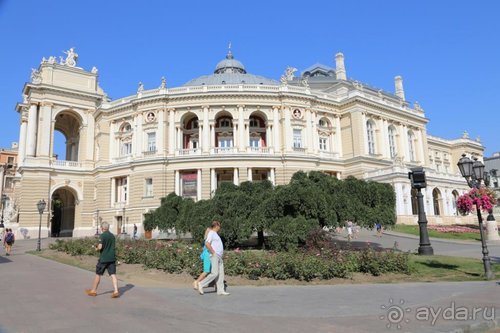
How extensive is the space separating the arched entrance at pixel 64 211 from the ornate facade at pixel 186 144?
22 centimetres

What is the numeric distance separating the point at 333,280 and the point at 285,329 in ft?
22.5

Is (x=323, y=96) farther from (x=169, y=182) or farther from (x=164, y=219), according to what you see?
(x=164, y=219)

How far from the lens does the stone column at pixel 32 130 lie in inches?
1978

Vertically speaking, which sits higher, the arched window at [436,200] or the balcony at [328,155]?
the balcony at [328,155]

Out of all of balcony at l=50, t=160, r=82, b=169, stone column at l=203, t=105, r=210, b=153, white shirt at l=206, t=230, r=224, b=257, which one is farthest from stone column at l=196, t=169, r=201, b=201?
white shirt at l=206, t=230, r=224, b=257

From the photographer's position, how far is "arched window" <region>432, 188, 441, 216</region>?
49.8m

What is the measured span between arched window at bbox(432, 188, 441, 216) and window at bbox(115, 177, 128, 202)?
39973 mm

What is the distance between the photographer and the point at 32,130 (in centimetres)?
5044

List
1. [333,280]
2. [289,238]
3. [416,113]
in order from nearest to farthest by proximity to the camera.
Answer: [333,280] < [289,238] < [416,113]

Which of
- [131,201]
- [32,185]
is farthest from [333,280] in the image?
[32,185]

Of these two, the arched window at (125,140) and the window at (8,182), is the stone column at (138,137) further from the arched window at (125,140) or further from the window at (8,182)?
the window at (8,182)

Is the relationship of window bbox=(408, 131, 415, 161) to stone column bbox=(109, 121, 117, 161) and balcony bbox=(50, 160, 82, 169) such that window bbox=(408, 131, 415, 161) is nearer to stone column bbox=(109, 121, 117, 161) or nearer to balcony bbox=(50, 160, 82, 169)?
stone column bbox=(109, 121, 117, 161)

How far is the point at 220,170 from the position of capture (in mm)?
48156

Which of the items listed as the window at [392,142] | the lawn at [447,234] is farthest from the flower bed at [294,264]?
the window at [392,142]
